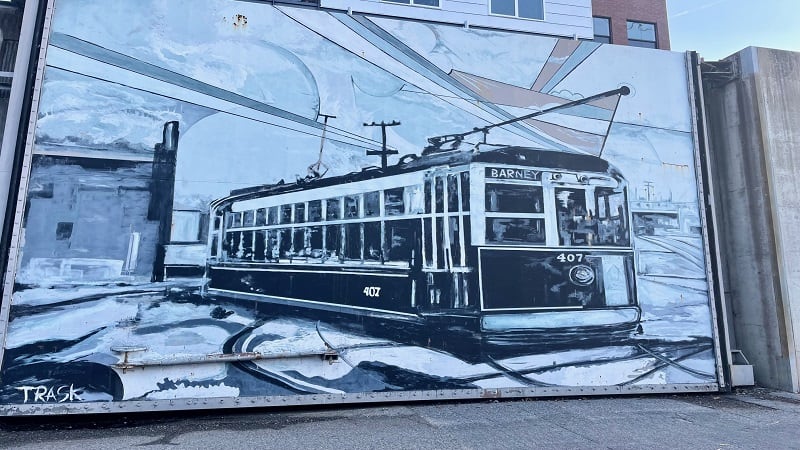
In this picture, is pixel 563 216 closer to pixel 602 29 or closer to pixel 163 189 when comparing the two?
pixel 163 189

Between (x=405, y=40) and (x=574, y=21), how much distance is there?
4506 millimetres

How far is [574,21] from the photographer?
969 cm

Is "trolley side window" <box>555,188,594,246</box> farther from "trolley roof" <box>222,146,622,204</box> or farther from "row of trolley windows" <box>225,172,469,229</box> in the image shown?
"row of trolley windows" <box>225,172,469,229</box>

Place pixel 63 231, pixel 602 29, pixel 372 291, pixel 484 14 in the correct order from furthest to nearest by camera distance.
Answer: pixel 602 29 → pixel 484 14 → pixel 372 291 → pixel 63 231

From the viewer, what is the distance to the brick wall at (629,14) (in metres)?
13.9

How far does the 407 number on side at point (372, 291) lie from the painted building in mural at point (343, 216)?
19 mm

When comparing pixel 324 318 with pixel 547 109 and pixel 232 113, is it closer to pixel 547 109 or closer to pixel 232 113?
pixel 232 113

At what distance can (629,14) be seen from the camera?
14.0 meters

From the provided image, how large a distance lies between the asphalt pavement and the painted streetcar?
3.49 ft

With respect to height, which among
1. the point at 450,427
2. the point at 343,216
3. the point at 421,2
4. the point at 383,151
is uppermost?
the point at 421,2

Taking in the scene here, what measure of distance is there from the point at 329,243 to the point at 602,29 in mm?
11784

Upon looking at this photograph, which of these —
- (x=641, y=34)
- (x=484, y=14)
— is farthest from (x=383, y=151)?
(x=641, y=34)
